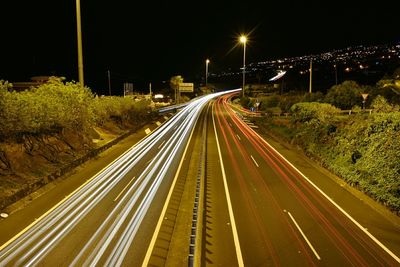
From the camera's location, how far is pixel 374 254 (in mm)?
10945

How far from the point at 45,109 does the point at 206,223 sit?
40.8 feet

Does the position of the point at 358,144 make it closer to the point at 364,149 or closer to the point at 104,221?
the point at 364,149

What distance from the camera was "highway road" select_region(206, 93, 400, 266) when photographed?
34.8 feet

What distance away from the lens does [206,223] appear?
13055 mm

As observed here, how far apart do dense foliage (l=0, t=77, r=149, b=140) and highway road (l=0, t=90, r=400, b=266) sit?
4.25 meters

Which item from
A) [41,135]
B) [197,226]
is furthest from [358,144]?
[41,135]

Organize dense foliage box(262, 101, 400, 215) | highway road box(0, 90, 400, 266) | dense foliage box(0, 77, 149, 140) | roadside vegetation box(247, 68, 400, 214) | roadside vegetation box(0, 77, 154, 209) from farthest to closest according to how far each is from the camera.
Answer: dense foliage box(0, 77, 149, 140), roadside vegetation box(0, 77, 154, 209), roadside vegetation box(247, 68, 400, 214), dense foliage box(262, 101, 400, 215), highway road box(0, 90, 400, 266)

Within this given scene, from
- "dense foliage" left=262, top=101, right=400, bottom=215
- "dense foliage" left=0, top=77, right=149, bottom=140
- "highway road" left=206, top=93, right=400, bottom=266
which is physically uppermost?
"dense foliage" left=0, top=77, right=149, bottom=140

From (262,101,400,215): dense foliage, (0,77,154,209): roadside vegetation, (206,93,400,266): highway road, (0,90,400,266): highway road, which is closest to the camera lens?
(0,90,400,266): highway road

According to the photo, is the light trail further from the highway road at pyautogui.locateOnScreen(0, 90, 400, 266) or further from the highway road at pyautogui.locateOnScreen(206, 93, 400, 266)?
the highway road at pyautogui.locateOnScreen(206, 93, 400, 266)

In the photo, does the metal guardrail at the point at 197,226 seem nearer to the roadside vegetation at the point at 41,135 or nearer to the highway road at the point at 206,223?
the highway road at the point at 206,223

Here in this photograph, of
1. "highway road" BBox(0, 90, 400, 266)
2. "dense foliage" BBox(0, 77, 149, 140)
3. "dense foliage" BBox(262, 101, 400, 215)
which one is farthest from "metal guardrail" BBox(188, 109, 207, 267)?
"dense foliage" BBox(0, 77, 149, 140)

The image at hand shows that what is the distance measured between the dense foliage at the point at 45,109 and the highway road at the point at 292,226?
10.4 metres

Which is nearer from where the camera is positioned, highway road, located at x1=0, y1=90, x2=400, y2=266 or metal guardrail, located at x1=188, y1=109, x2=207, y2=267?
metal guardrail, located at x1=188, y1=109, x2=207, y2=267
